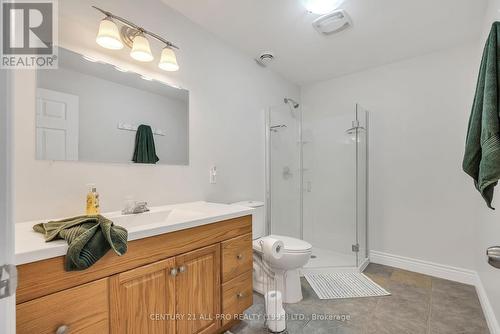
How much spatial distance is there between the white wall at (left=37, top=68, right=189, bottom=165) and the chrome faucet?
310 mm

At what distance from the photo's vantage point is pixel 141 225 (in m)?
1.42

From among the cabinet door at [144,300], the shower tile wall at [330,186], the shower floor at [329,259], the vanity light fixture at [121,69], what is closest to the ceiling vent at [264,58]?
the shower tile wall at [330,186]

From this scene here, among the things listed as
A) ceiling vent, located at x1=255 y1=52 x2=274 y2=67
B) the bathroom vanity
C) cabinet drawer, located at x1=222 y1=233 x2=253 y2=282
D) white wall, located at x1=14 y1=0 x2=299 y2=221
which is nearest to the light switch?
white wall, located at x1=14 y1=0 x2=299 y2=221

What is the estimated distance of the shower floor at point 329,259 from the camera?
259 centimetres

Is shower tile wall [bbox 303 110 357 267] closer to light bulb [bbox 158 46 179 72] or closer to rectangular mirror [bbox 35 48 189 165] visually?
rectangular mirror [bbox 35 48 189 165]

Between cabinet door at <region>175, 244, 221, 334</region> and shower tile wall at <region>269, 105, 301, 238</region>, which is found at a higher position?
shower tile wall at <region>269, 105, 301, 238</region>

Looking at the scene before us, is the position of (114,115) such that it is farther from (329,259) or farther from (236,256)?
A: (329,259)

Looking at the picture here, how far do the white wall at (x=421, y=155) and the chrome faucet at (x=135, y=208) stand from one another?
8.40 ft

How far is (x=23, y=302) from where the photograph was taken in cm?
76

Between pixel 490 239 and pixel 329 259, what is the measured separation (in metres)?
1.47

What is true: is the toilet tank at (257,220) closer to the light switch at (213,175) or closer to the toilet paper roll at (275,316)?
the light switch at (213,175)

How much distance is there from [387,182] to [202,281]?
2403 millimetres

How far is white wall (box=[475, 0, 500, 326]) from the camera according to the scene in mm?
1490

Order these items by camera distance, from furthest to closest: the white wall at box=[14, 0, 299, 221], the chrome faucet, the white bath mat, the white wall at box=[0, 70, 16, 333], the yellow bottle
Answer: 1. the white bath mat
2. the chrome faucet
3. the yellow bottle
4. the white wall at box=[14, 0, 299, 221]
5. the white wall at box=[0, 70, 16, 333]
